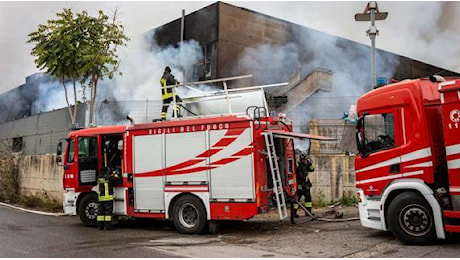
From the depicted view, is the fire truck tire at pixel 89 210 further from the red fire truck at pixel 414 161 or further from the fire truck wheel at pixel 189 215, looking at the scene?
the red fire truck at pixel 414 161

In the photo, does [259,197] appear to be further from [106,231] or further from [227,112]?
[106,231]

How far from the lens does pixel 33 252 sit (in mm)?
7078

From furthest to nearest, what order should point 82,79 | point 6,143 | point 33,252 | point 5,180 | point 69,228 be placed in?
point 6,143
point 5,180
point 82,79
point 69,228
point 33,252

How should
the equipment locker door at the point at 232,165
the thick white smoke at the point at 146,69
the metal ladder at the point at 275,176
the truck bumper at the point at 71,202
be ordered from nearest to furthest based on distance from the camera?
the equipment locker door at the point at 232,165, the metal ladder at the point at 275,176, the truck bumper at the point at 71,202, the thick white smoke at the point at 146,69

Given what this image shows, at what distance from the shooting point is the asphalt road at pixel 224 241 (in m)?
6.84

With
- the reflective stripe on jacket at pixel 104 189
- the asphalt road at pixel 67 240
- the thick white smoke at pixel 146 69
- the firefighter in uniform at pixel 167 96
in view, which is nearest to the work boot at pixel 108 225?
the asphalt road at pixel 67 240

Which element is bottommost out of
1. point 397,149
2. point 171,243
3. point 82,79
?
point 171,243

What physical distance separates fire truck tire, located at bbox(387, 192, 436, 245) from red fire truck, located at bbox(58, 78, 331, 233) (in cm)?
209

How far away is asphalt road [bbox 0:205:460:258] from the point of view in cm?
684

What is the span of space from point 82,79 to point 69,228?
7.21 meters

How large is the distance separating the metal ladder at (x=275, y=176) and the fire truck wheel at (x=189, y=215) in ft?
4.97

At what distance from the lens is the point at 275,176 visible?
872 cm

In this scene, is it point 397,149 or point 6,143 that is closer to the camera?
point 397,149

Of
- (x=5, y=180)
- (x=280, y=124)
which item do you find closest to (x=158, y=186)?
(x=280, y=124)
